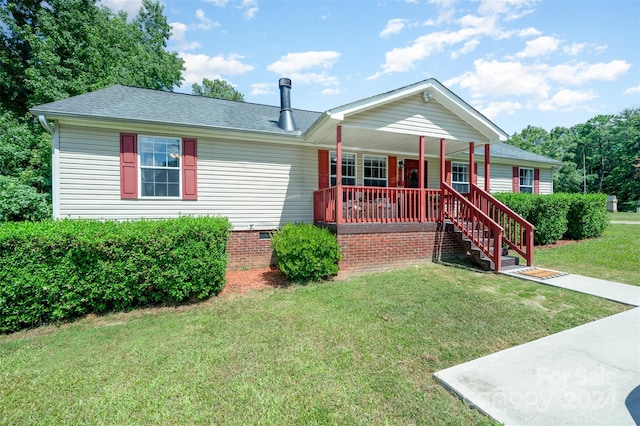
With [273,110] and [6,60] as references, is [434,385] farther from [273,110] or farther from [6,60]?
[6,60]

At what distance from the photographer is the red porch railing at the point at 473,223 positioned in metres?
6.66

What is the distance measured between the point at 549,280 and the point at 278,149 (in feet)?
23.7

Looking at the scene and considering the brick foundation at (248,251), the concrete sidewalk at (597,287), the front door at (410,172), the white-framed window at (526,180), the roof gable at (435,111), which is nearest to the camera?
the concrete sidewalk at (597,287)

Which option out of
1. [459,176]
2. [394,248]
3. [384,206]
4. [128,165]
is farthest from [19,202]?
[459,176]

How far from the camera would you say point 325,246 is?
611 centimetres

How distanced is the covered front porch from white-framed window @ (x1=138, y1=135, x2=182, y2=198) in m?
3.65

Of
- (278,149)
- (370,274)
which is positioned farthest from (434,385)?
(278,149)

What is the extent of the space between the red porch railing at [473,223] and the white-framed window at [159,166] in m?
7.15

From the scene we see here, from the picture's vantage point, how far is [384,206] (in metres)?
7.50

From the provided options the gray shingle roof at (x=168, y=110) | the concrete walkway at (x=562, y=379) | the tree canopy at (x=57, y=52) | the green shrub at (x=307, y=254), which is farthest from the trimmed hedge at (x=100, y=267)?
the tree canopy at (x=57, y=52)

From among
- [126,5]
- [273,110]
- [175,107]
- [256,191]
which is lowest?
[256,191]

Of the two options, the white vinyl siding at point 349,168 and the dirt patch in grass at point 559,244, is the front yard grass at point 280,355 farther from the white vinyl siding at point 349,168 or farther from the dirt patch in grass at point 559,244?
the dirt patch in grass at point 559,244

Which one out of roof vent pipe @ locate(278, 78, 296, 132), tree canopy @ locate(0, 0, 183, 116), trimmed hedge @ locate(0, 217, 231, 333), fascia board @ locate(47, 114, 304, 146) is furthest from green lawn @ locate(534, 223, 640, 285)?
tree canopy @ locate(0, 0, 183, 116)

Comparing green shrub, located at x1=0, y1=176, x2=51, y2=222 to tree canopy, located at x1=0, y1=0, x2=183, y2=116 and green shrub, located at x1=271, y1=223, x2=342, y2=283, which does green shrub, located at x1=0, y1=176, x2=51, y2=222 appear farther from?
green shrub, located at x1=271, y1=223, x2=342, y2=283
